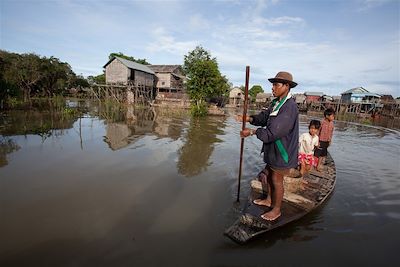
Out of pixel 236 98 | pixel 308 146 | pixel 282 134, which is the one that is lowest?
pixel 308 146

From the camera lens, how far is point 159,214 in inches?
166

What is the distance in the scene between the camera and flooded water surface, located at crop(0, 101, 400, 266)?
318 centimetres

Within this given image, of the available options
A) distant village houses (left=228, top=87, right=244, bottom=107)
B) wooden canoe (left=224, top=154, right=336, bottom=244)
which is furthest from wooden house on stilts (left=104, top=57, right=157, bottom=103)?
wooden canoe (left=224, top=154, right=336, bottom=244)

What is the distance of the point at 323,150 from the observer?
244 inches

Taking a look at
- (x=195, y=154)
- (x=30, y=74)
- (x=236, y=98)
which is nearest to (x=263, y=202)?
(x=195, y=154)

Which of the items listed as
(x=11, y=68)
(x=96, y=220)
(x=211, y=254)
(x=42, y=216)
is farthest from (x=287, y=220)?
(x=11, y=68)

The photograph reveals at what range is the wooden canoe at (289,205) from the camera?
337cm

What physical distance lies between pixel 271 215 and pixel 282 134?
4.19 feet

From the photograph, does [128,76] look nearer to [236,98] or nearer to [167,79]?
[167,79]

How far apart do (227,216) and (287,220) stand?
1023mm

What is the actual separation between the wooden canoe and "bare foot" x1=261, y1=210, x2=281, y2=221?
0.05 meters

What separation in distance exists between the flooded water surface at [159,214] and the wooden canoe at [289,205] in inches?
8.1

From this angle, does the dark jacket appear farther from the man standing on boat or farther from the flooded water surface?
the flooded water surface

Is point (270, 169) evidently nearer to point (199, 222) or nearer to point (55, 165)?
point (199, 222)
